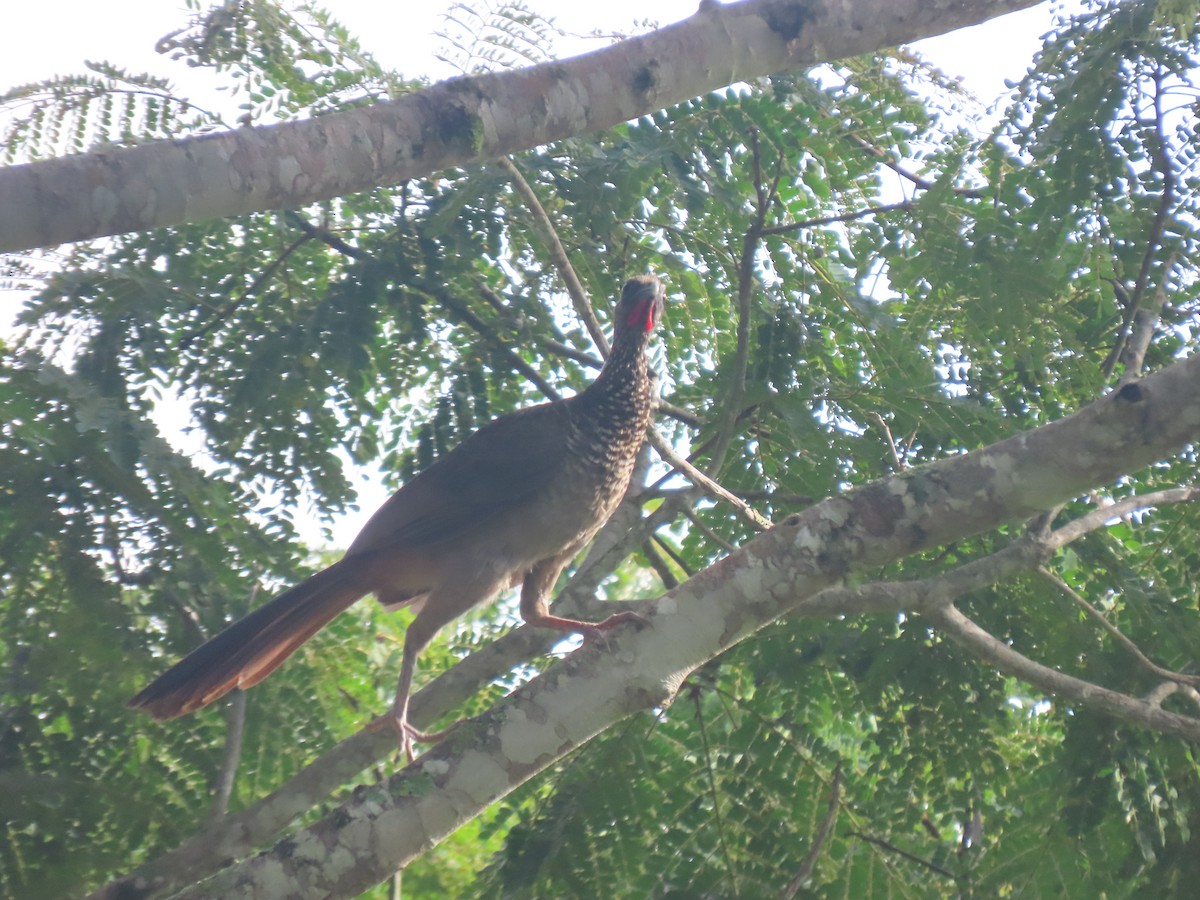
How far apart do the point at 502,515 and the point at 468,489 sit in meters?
0.15

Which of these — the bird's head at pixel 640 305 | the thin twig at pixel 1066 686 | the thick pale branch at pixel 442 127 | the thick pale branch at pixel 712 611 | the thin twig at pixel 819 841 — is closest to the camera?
the thick pale branch at pixel 712 611

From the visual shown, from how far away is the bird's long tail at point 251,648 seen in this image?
3.31 meters

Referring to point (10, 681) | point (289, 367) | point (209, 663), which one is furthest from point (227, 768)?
point (289, 367)

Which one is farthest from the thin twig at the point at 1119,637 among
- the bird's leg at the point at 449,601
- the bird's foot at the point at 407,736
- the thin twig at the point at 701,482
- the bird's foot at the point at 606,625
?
the bird's foot at the point at 407,736

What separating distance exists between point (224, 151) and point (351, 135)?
0.30 m

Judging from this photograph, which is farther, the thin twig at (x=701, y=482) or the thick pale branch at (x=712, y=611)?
the thin twig at (x=701, y=482)

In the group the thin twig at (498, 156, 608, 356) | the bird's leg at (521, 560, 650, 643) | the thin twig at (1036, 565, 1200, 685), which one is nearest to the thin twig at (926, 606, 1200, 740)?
the thin twig at (1036, 565, 1200, 685)

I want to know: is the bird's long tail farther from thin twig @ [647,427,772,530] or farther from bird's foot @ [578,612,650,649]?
thin twig @ [647,427,772,530]

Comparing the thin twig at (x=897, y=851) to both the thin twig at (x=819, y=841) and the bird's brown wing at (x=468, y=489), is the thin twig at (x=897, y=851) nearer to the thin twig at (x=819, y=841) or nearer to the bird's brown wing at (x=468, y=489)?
the thin twig at (x=819, y=841)

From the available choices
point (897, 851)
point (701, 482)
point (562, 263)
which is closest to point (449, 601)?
point (701, 482)

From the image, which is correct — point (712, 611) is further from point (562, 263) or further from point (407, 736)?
point (562, 263)

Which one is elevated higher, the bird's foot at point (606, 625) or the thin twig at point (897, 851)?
the bird's foot at point (606, 625)

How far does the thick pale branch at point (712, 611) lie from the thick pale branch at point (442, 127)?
120 cm

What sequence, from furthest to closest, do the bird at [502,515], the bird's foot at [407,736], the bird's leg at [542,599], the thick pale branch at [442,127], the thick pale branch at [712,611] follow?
the bird at [502,515] → the bird's leg at [542,599] → the bird's foot at [407,736] → the thick pale branch at [442,127] → the thick pale branch at [712,611]
